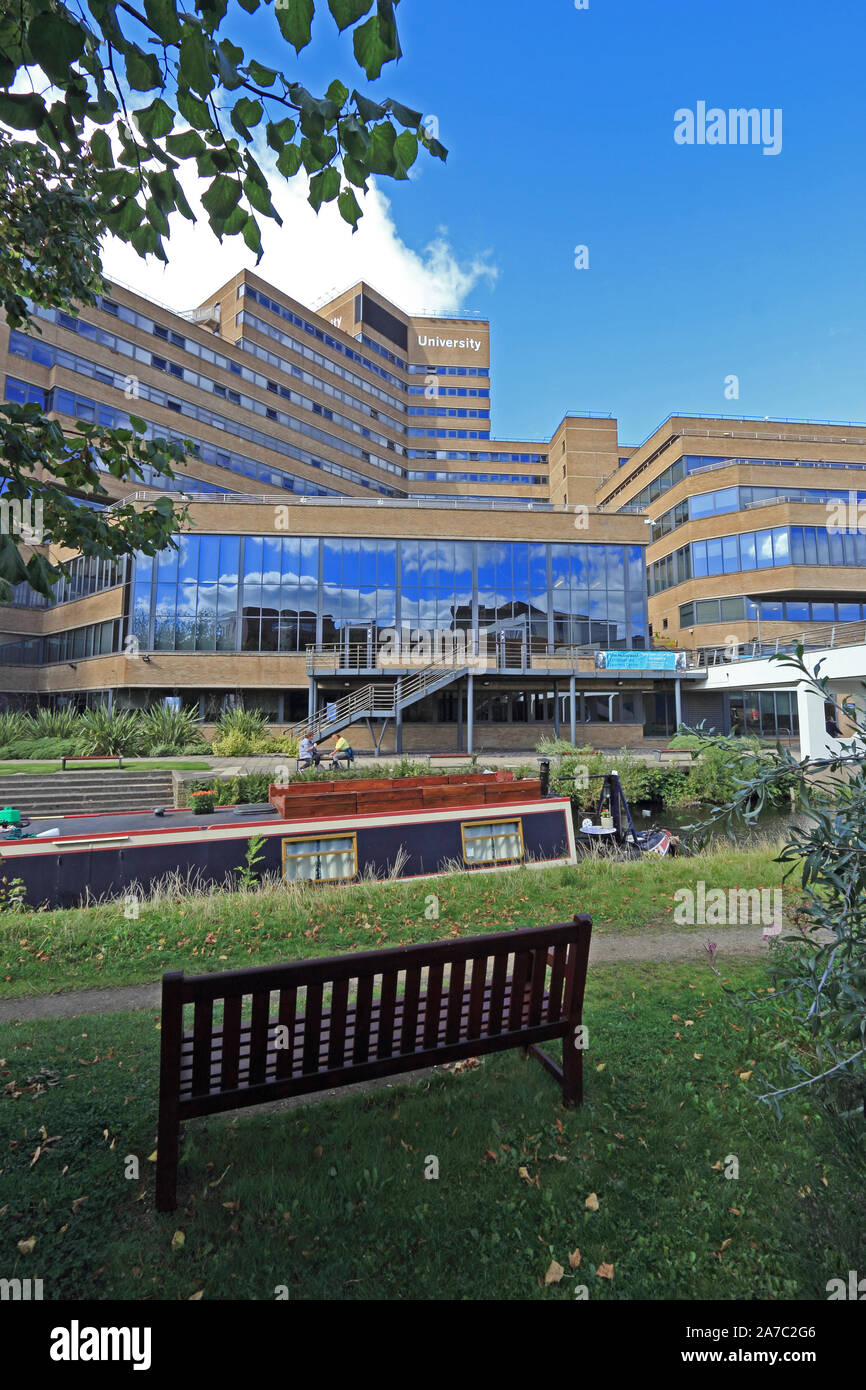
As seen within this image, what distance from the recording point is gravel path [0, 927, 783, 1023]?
5277 millimetres

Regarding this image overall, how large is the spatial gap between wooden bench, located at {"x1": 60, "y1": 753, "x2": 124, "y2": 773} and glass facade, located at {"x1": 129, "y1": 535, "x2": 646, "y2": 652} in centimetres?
1088

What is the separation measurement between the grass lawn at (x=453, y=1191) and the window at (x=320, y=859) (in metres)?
5.84

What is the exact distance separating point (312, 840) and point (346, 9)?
9.27 metres

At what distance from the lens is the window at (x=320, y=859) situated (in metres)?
9.73

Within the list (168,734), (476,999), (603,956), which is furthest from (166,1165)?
(168,734)

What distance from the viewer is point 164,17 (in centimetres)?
186

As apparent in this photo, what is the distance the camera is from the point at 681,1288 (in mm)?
2279

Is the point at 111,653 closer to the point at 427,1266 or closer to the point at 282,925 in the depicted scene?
the point at 282,925

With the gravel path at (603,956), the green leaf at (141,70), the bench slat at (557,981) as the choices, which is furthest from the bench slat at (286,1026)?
the green leaf at (141,70)

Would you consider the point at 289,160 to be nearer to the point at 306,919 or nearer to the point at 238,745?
the point at 306,919

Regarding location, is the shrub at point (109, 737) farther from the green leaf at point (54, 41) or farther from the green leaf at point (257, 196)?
the green leaf at point (54, 41)

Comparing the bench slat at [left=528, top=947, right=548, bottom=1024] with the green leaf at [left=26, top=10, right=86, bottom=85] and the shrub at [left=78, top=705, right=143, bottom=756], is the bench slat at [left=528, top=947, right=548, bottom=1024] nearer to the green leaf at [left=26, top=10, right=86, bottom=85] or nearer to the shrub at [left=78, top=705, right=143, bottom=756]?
the green leaf at [left=26, top=10, right=86, bottom=85]
